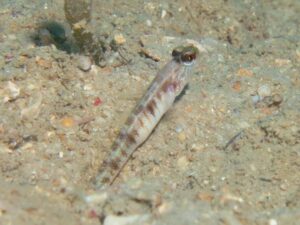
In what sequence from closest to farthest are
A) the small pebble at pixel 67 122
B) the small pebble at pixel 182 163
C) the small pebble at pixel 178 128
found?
the small pebble at pixel 182 163
the small pebble at pixel 67 122
the small pebble at pixel 178 128

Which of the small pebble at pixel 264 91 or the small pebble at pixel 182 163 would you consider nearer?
→ the small pebble at pixel 182 163

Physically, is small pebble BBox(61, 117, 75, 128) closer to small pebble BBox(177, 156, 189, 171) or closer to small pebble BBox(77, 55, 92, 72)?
small pebble BBox(77, 55, 92, 72)

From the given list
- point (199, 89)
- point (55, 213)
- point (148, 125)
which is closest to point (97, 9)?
point (199, 89)

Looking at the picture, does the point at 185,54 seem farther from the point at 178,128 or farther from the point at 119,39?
the point at 119,39

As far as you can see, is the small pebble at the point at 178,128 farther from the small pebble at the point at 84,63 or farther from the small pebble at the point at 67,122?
the small pebble at the point at 84,63

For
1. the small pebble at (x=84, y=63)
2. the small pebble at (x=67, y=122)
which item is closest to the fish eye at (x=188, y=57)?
the small pebble at (x=84, y=63)

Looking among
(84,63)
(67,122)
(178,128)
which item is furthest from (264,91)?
(67,122)
